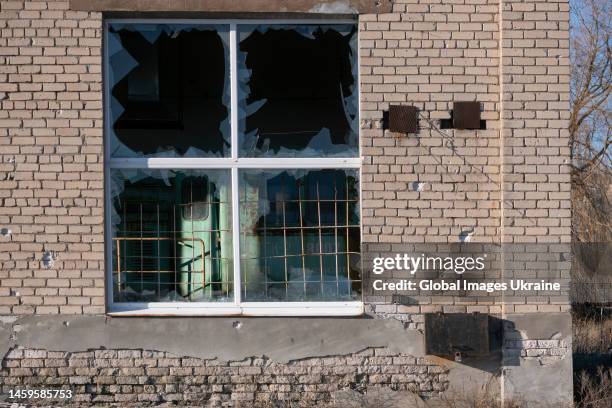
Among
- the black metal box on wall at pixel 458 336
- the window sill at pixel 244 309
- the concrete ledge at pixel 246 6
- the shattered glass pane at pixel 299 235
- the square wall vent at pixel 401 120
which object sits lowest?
the black metal box on wall at pixel 458 336

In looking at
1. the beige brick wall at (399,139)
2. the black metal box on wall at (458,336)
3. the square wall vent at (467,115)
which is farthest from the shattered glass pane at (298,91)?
the black metal box on wall at (458,336)

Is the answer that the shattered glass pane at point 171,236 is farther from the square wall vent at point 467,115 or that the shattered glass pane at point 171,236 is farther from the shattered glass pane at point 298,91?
the square wall vent at point 467,115

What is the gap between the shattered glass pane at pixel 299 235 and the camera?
5.89 meters

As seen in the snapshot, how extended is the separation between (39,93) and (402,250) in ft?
10.6

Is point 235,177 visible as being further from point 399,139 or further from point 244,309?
point 399,139

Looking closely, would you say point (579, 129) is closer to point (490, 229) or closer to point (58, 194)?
point (490, 229)

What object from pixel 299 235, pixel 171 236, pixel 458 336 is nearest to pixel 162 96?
pixel 171 236

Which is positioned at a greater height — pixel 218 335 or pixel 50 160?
pixel 50 160

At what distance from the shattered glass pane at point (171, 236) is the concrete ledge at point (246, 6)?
1.33 m

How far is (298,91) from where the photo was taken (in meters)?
6.11

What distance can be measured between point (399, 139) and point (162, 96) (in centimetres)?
210

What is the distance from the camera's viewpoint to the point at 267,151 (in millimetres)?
5926

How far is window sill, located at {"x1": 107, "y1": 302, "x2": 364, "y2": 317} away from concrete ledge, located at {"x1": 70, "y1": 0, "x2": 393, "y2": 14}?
242 centimetres

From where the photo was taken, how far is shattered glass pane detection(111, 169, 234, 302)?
5.84 meters
